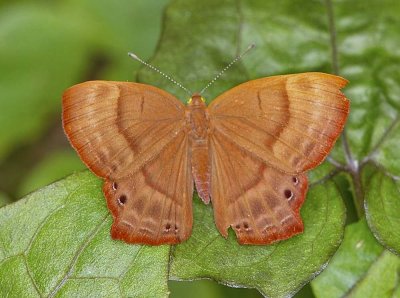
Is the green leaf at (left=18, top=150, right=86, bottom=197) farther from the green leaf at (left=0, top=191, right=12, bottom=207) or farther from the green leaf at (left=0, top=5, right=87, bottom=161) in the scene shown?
the green leaf at (left=0, top=5, right=87, bottom=161)

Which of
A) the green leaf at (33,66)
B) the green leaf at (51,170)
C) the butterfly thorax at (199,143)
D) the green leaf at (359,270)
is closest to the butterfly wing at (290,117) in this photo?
the butterfly thorax at (199,143)

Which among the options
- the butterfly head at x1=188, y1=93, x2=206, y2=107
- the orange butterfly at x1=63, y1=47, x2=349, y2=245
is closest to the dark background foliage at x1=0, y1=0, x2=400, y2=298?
the orange butterfly at x1=63, y1=47, x2=349, y2=245

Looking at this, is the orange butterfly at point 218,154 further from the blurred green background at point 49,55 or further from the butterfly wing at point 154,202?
the blurred green background at point 49,55

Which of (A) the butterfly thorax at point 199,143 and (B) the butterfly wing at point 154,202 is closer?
(B) the butterfly wing at point 154,202

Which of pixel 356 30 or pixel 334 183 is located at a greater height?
pixel 356 30

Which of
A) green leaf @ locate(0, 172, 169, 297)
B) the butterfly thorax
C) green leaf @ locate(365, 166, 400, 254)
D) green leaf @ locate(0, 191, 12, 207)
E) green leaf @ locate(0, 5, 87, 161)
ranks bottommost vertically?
green leaf @ locate(0, 191, 12, 207)

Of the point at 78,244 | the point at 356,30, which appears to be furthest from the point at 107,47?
the point at 78,244

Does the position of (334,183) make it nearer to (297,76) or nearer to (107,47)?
(297,76)
